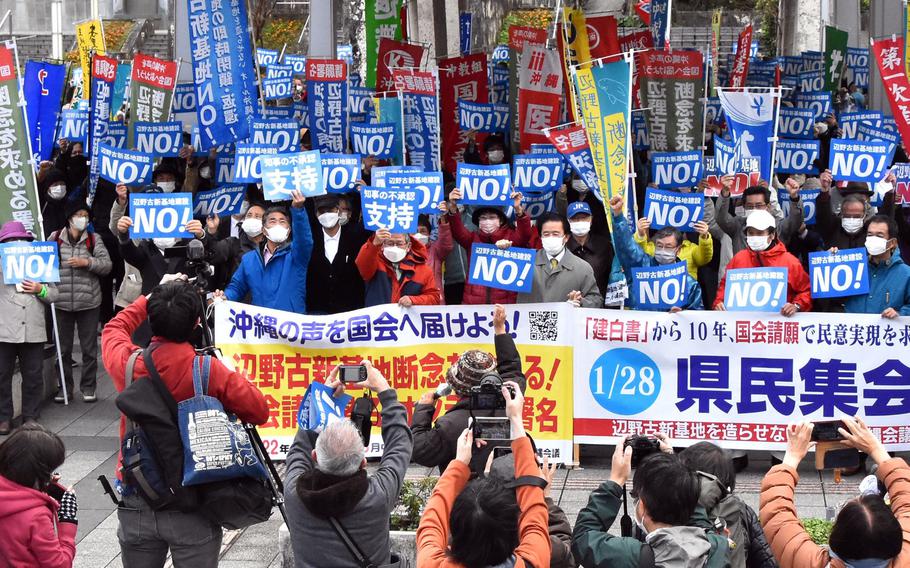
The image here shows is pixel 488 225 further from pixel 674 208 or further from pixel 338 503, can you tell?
pixel 338 503

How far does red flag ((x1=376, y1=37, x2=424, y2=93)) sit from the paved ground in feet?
18.8

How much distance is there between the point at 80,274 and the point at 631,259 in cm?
511

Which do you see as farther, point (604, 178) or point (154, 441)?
point (604, 178)

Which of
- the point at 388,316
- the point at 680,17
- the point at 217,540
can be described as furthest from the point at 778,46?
the point at 217,540

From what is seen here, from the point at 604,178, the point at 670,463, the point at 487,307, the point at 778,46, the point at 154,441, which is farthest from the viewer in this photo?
the point at 778,46

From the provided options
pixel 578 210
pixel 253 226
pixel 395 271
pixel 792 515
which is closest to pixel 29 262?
pixel 253 226

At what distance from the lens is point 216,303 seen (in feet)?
31.8

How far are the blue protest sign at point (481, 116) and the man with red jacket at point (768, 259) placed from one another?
4995mm

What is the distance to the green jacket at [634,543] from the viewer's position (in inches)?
170

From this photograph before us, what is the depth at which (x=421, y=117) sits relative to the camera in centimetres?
1277

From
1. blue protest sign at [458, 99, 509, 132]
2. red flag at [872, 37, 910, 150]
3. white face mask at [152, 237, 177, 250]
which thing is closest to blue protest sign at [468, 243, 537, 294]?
white face mask at [152, 237, 177, 250]

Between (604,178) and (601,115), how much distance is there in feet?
1.99

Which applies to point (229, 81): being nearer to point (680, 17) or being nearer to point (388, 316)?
point (388, 316)

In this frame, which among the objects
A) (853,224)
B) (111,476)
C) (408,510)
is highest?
(853,224)
